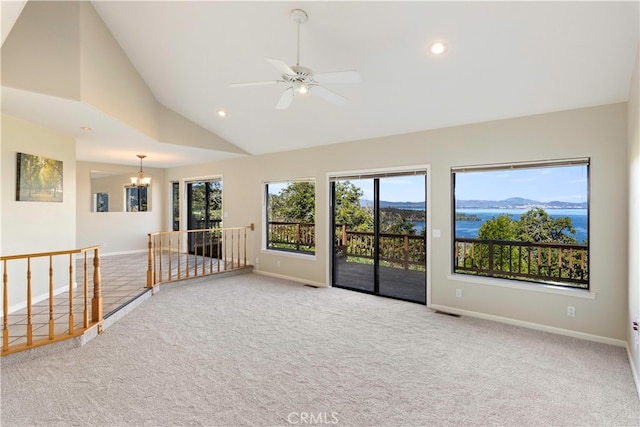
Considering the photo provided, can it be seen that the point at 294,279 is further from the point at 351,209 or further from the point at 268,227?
the point at 351,209

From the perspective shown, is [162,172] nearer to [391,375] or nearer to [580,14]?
[391,375]

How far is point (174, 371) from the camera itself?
9.12ft

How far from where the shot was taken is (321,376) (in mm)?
2697

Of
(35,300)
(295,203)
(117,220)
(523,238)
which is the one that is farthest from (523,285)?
(117,220)

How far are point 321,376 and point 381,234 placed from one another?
9.54 feet

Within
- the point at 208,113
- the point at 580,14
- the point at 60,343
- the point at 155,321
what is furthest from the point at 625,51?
the point at 60,343

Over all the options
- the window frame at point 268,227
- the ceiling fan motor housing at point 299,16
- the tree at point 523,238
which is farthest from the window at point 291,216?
the ceiling fan motor housing at point 299,16

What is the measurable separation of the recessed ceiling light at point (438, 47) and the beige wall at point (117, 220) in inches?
322

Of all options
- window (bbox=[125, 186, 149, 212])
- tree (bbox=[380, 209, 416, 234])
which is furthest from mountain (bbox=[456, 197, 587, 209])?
window (bbox=[125, 186, 149, 212])

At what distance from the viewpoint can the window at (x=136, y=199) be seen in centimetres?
845

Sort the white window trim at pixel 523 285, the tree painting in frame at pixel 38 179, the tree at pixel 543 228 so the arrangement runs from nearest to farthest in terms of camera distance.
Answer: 1. the white window trim at pixel 523 285
2. the tree at pixel 543 228
3. the tree painting in frame at pixel 38 179

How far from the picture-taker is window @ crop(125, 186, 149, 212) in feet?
27.7

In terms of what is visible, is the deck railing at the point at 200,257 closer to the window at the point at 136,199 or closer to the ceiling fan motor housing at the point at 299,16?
the window at the point at 136,199

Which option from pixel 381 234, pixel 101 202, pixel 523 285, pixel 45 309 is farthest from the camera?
pixel 101 202
